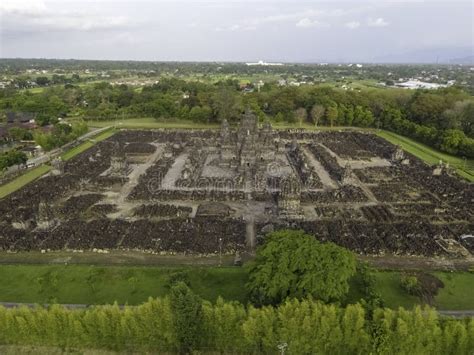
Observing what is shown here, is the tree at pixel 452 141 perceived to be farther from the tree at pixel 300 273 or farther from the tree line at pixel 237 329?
the tree line at pixel 237 329

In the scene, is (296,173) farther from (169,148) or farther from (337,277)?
(337,277)

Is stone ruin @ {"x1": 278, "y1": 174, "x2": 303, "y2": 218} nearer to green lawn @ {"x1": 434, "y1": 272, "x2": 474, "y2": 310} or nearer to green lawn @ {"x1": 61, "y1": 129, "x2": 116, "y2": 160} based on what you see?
green lawn @ {"x1": 434, "y1": 272, "x2": 474, "y2": 310}

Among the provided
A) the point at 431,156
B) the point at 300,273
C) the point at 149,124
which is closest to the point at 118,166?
the point at 149,124

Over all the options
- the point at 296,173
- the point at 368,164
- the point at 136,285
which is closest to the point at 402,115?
the point at 368,164

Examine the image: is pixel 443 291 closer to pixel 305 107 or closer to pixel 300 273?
pixel 300 273

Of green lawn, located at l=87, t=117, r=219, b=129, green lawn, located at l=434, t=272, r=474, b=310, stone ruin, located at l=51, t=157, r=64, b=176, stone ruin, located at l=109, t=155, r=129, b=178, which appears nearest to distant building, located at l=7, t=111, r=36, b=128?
green lawn, located at l=87, t=117, r=219, b=129

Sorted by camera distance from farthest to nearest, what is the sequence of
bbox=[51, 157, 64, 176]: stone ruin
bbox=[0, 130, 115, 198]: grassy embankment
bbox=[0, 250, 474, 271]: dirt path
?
1. bbox=[51, 157, 64, 176]: stone ruin
2. bbox=[0, 130, 115, 198]: grassy embankment
3. bbox=[0, 250, 474, 271]: dirt path

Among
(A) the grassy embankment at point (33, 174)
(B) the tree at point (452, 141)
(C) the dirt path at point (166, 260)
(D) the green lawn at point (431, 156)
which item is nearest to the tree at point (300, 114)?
(D) the green lawn at point (431, 156)
